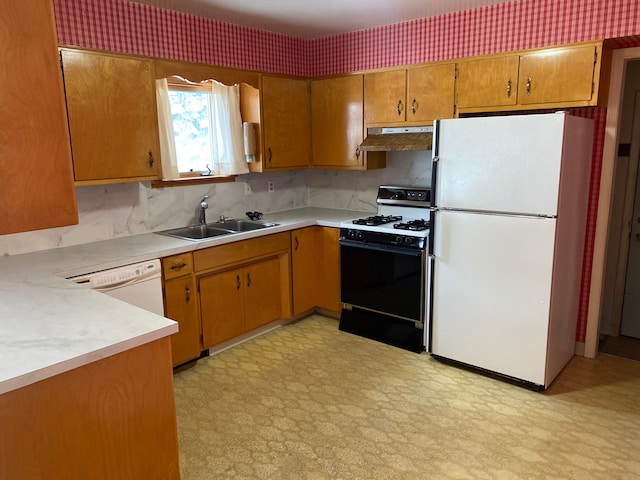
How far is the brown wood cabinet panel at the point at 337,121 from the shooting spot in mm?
4031

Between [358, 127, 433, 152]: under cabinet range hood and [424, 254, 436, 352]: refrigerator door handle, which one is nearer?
[424, 254, 436, 352]: refrigerator door handle

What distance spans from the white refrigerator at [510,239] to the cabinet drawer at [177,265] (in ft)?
5.39

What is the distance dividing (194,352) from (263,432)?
945 mm

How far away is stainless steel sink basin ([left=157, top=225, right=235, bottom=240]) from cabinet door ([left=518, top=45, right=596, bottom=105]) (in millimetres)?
2322

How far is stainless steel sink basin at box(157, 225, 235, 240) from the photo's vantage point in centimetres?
367

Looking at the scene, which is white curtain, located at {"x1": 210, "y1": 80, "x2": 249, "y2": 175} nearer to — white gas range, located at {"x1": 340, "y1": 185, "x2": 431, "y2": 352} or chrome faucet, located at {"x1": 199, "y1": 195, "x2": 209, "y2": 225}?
chrome faucet, located at {"x1": 199, "y1": 195, "x2": 209, "y2": 225}

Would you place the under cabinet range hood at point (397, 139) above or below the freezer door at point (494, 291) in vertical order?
above

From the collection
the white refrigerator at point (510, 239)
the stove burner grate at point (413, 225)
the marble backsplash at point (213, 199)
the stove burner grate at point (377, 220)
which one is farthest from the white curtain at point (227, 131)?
the white refrigerator at point (510, 239)

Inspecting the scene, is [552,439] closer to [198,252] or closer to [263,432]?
[263,432]

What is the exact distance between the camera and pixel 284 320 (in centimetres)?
409

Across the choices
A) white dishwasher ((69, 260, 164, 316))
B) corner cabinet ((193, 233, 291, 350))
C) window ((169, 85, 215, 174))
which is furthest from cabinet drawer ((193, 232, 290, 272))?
window ((169, 85, 215, 174))

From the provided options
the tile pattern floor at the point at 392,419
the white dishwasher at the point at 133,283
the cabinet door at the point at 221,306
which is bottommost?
the tile pattern floor at the point at 392,419

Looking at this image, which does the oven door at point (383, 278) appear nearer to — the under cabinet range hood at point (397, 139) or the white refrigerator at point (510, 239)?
the white refrigerator at point (510, 239)

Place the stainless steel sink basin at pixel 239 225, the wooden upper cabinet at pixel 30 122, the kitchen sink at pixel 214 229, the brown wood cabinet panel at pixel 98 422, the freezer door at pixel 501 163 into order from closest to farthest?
the wooden upper cabinet at pixel 30 122
the brown wood cabinet panel at pixel 98 422
the freezer door at pixel 501 163
the kitchen sink at pixel 214 229
the stainless steel sink basin at pixel 239 225
